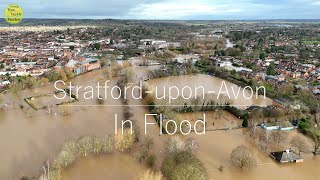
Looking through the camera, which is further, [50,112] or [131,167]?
[50,112]

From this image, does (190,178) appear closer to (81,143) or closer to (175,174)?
(175,174)

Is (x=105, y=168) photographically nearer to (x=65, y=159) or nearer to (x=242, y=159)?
(x=65, y=159)

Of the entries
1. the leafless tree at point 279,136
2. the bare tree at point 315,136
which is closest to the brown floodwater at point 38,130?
the leafless tree at point 279,136

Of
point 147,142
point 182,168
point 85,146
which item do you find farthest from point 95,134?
point 182,168

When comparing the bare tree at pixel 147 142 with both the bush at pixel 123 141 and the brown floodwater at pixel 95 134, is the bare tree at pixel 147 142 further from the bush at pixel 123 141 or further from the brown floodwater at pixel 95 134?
the bush at pixel 123 141

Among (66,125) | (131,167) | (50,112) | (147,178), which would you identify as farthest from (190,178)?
(50,112)
